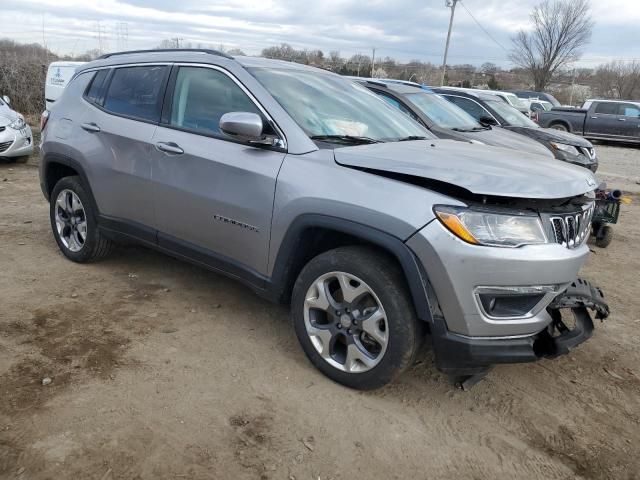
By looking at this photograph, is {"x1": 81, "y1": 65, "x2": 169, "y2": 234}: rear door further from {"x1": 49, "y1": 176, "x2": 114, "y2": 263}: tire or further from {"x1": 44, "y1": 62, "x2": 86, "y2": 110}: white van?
{"x1": 44, "y1": 62, "x2": 86, "y2": 110}: white van

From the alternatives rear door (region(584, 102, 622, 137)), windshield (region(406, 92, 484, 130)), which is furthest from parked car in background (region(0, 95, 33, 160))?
rear door (region(584, 102, 622, 137))

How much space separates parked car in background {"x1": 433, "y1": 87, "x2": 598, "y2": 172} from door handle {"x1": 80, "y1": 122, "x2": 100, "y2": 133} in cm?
611

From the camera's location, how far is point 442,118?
750 centimetres

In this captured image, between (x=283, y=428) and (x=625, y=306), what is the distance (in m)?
3.32

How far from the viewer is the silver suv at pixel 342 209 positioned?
2.63 meters

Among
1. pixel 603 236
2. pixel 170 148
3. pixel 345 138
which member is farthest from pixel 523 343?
pixel 603 236

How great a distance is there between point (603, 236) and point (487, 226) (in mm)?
4580

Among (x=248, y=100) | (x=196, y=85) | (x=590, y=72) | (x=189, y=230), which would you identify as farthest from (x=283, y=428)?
(x=590, y=72)

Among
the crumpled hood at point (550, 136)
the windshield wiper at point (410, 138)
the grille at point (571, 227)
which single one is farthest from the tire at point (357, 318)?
the crumpled hood at point (550, 136)

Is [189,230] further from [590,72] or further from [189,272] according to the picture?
[590,72]

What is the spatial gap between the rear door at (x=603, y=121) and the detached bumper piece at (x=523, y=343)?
20.0 meters

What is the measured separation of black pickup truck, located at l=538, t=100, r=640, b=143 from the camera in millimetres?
20078

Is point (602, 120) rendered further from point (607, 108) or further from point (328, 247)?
point (328, 247)

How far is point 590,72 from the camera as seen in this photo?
184ft
